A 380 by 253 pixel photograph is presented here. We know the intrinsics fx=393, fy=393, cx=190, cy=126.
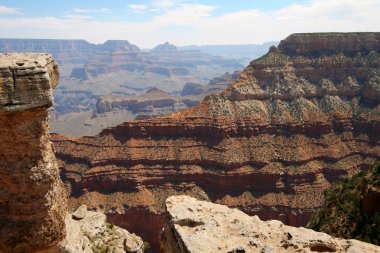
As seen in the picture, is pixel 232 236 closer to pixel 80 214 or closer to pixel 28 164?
pixel 28 164

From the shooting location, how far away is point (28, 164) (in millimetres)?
20203

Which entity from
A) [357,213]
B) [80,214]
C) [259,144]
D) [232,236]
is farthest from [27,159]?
[259,144]

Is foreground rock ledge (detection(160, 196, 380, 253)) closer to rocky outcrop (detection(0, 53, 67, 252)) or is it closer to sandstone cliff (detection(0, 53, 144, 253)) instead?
sandstone cliff (detection(0, 53, 144, 253))

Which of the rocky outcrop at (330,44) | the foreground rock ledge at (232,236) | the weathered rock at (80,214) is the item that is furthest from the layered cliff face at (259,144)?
the foreground rock ledge at (232,236)

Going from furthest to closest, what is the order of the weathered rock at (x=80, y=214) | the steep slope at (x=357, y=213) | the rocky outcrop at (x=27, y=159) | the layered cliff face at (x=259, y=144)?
the layered cliff face at (x=259, y=144), the steep slope at (x=357, y=213), the weathered rock at (x=80, y=214), the rocky outcrop at (x=27, y=159)

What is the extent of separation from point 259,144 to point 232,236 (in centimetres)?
6697

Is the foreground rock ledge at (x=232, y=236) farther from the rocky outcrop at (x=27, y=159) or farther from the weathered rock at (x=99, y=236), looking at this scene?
the weathered rock at (x=99, y=236)

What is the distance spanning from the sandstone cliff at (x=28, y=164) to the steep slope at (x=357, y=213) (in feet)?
75.8

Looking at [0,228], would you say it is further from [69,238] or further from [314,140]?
[314,140]

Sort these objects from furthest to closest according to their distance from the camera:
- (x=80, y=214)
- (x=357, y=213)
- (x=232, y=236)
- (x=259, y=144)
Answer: (x=259, y=144) < (x=357, y=213) < (x=80, y=214) < (x=232, y=236)

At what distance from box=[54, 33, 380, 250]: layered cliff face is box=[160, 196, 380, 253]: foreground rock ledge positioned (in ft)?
172

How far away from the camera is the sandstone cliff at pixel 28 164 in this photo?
18.6 metres

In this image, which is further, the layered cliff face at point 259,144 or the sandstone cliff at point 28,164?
the layered cliff face at point 259,144

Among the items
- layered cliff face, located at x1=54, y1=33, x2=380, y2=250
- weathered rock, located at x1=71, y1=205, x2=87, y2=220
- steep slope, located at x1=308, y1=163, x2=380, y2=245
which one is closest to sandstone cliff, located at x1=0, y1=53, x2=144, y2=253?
weathered rock, located at x1=71, y1=205, x2=87, y2=220
